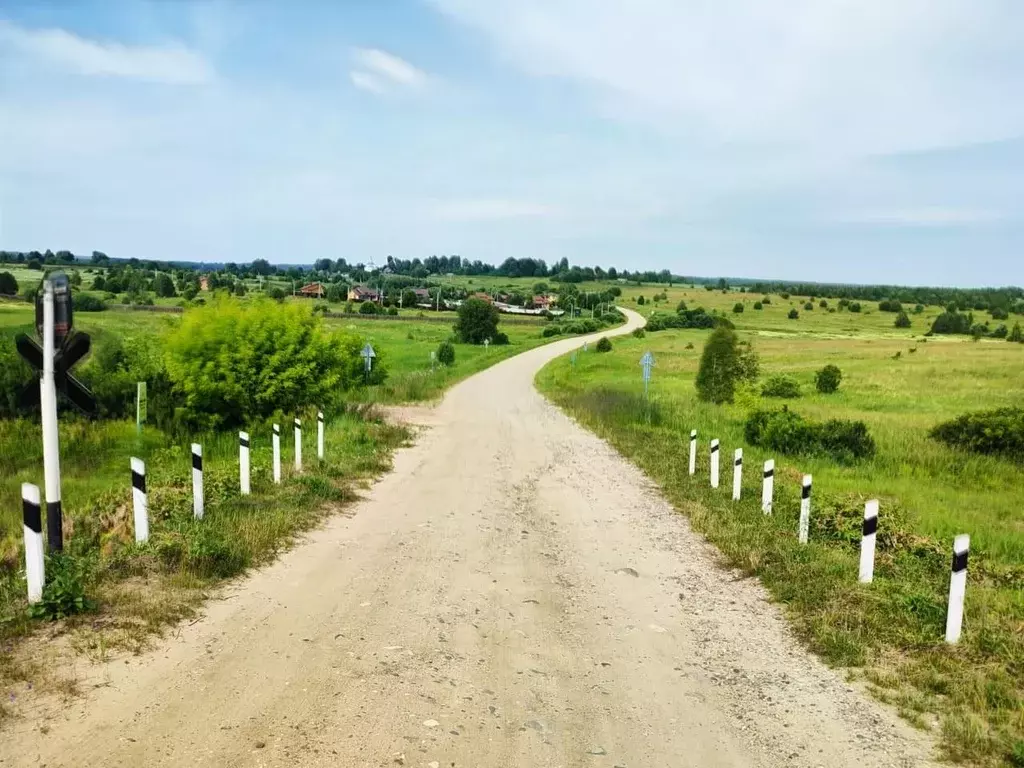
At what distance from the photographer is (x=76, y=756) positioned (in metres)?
4.32

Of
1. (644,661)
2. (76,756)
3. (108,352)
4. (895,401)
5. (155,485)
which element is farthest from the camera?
(895,401)

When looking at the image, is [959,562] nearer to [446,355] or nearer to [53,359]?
[53,359]

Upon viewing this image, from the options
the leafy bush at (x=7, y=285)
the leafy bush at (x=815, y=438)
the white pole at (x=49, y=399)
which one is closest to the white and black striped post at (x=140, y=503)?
the white pole at (x=49, y=399)

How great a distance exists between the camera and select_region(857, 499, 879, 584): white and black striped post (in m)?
7.94

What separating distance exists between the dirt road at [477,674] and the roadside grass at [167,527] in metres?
0.39

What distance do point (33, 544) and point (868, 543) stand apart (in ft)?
25.4

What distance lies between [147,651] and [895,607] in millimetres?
6517

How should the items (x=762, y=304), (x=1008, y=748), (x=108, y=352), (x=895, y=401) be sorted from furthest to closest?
(x=762, y=304), (x=895, y=401), (x=108, y=352), (x=1008, y=748)

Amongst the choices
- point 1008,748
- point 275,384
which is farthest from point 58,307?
point 275,384

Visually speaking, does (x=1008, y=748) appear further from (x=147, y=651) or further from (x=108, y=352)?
(x=108, y=352)

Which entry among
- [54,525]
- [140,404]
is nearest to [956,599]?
[54,525]

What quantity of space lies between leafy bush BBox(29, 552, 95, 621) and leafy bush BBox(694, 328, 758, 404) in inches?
1097

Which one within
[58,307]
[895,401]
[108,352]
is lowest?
[895,401]

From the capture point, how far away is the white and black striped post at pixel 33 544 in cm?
612
